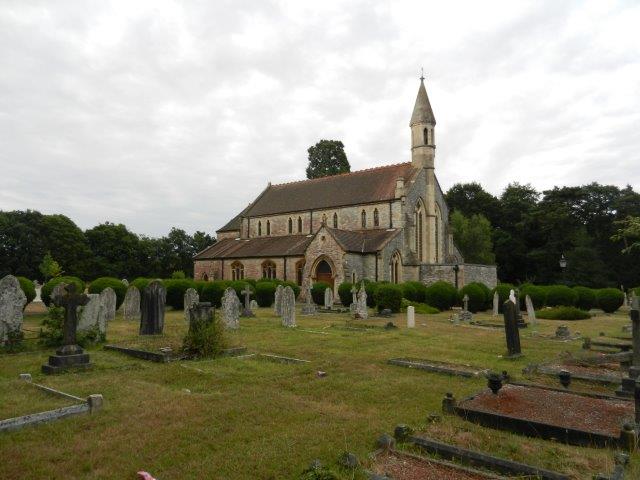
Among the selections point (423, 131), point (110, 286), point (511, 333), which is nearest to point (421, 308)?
point (511, 333)

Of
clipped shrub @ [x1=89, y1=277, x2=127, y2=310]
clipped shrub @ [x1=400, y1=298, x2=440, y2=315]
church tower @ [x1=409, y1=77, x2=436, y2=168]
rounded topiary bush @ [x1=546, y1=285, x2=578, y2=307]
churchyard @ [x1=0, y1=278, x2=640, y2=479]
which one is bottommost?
churchyard @ [x1=0, y1=278, x2=640, y2=479]

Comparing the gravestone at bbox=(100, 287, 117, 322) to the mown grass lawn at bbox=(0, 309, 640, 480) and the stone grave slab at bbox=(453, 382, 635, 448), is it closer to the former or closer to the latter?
the mown grass lawn at bbox=(0, 309, 640, 480)

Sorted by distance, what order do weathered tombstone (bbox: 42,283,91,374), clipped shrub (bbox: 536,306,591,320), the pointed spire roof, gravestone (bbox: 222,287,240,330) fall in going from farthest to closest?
the pointed spire roof < clipped shrub (bbox: 536,306,591,320) < gravestone (bbox: 222,287,240,330) < weathered tombstone (bbox: 42,283,91,374)

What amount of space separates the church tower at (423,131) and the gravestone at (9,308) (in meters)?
28.1

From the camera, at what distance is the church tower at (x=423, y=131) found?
33.7m

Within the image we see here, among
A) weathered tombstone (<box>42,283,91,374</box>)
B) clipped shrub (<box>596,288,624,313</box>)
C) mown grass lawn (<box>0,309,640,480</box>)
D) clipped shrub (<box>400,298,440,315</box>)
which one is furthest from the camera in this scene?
clipped shrub (<box>596,288,624,313</box>)

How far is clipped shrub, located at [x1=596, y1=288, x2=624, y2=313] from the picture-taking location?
25734 mm

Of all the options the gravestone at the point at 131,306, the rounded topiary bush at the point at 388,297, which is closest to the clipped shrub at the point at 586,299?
the rounded topiary bush at the point at 388,297

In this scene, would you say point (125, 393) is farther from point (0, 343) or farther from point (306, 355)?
point (0, 343)

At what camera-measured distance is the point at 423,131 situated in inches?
1323

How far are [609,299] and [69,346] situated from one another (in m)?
27.5

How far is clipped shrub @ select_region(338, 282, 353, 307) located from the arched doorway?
3.31 meters

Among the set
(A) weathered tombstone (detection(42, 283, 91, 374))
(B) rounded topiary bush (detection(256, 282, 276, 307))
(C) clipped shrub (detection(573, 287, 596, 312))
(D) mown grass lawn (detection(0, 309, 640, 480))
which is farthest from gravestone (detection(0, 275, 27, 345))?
(C) clipped shrub (detection(573, 287, 596, 312))

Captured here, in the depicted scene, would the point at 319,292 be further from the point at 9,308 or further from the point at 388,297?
the point at 9,308
